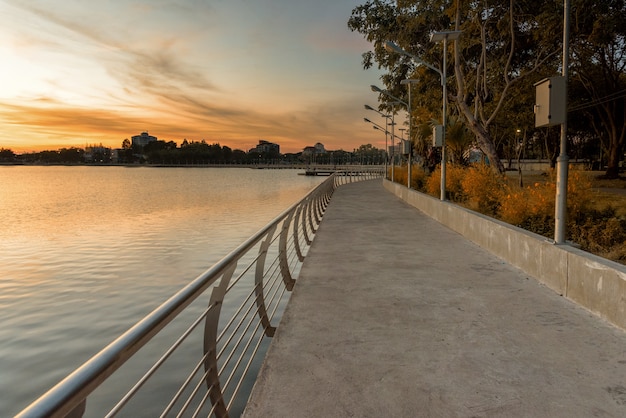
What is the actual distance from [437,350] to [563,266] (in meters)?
3.30

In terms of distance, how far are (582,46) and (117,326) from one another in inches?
1020

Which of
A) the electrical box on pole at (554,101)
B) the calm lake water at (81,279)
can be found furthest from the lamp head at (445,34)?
the calm lake water at (81,279)

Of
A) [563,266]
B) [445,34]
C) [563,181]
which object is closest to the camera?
[563,266]

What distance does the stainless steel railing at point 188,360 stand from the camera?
6.14ft

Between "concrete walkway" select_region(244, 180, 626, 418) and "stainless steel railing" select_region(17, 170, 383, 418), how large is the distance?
44cm

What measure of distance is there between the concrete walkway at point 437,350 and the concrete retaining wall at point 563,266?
0.18 metres

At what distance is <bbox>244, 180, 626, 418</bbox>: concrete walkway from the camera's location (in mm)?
3880

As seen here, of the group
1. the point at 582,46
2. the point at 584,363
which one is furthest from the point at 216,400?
the point at 582,46

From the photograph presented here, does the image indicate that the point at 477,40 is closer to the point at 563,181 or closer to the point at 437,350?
the point at 563,181

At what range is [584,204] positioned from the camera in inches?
440

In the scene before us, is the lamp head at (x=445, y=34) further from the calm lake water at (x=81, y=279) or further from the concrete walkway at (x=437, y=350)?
the calm lake water at (x=81, y=279)

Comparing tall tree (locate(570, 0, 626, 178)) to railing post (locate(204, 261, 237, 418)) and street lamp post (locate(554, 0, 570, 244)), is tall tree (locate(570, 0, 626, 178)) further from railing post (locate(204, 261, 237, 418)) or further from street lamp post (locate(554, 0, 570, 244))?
railing post (locate(204, 261, 237, 418))

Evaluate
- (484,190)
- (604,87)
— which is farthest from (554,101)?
(604,87)

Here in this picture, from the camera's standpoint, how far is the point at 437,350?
5023 mm
